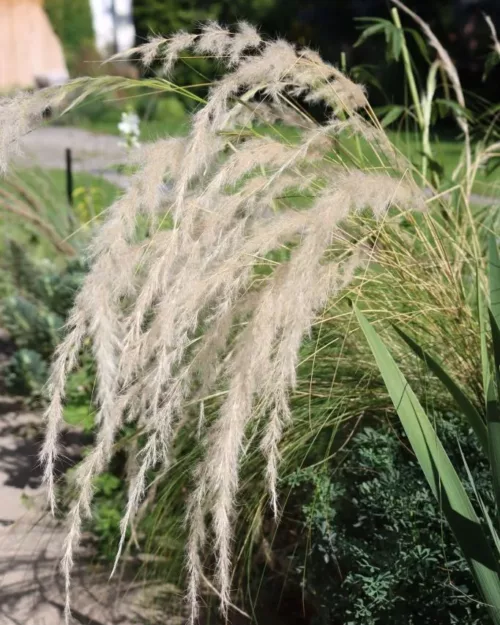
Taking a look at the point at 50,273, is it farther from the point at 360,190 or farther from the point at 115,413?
the point at 360,190

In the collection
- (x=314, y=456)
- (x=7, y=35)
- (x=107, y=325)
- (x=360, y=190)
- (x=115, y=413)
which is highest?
(x=360, y=190)

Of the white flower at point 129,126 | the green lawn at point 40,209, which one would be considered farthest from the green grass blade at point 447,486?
the white flower at point 129,126

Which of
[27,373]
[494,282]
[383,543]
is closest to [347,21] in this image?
[27,373]

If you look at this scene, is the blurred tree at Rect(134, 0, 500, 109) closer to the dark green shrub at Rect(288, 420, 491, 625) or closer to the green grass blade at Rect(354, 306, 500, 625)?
the dark green shrub at Rect(288, 420, 491, 625)

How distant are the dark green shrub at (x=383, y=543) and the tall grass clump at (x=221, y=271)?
0.26 meters

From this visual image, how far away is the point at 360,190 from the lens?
1.44 metres

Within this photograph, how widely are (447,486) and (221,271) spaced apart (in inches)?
22.0

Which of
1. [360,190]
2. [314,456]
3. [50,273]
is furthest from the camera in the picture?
[50,273]

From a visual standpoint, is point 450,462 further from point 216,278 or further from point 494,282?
point 216,278

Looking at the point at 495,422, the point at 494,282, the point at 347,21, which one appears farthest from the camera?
the point at 347,21

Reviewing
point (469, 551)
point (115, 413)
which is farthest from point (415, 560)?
point (115, 413)

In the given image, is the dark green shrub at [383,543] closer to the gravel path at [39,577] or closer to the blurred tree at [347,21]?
the gravel path at [39,577]

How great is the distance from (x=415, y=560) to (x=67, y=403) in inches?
58.5

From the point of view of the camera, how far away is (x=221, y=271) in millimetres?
1508
